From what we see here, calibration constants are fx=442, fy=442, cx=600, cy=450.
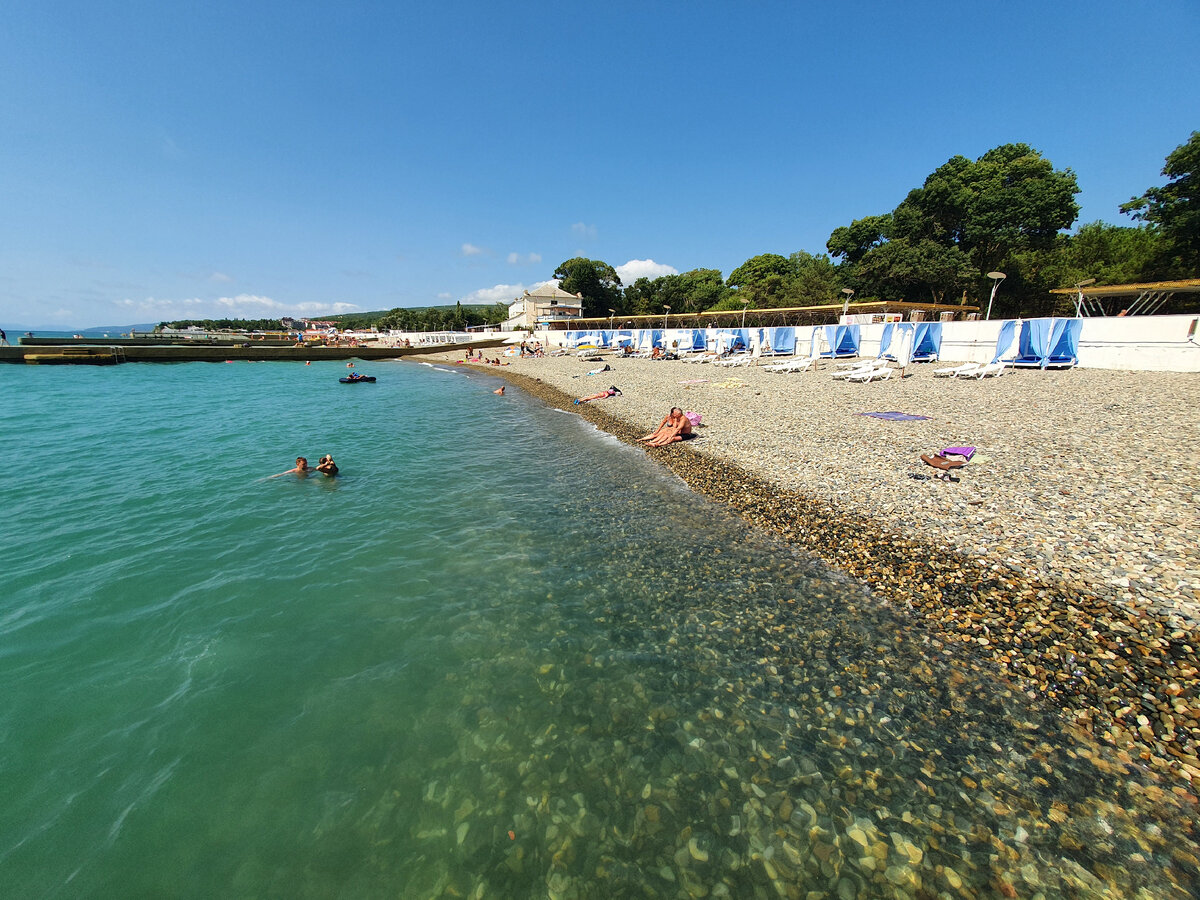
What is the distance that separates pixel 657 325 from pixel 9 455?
6321cm

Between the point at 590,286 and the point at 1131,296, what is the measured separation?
8302 centimetres

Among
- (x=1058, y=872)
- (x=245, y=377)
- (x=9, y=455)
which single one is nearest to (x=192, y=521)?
(x=9, y=455)

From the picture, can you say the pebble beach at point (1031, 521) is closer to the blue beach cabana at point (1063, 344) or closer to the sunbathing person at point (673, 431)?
the sunbathing person at point (673, 431)

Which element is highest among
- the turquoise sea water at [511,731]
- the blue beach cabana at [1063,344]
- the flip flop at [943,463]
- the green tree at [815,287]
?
the green tree at [815,287]

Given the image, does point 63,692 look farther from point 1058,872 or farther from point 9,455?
point 9,455

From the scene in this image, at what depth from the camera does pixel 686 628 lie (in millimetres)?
5879

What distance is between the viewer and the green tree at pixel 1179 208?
1266 inches

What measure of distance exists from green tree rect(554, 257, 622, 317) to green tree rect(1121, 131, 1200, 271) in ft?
248

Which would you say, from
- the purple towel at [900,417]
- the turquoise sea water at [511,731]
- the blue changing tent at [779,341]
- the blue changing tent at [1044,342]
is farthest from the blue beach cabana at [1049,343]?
the turquoise sea water at [511,731]

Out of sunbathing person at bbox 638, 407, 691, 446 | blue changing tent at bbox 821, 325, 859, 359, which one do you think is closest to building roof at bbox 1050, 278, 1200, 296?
blue changing tent at bbox 821, 325, 859, 359

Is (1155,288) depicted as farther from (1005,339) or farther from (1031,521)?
(1031,521)

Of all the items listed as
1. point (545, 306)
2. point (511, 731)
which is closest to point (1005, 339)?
point (511, 731)

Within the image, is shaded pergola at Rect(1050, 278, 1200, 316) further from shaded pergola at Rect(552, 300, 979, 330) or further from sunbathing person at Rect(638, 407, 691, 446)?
sunbathing person at Rect(638, 407, 691, 446)

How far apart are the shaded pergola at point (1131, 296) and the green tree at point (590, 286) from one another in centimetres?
7554
